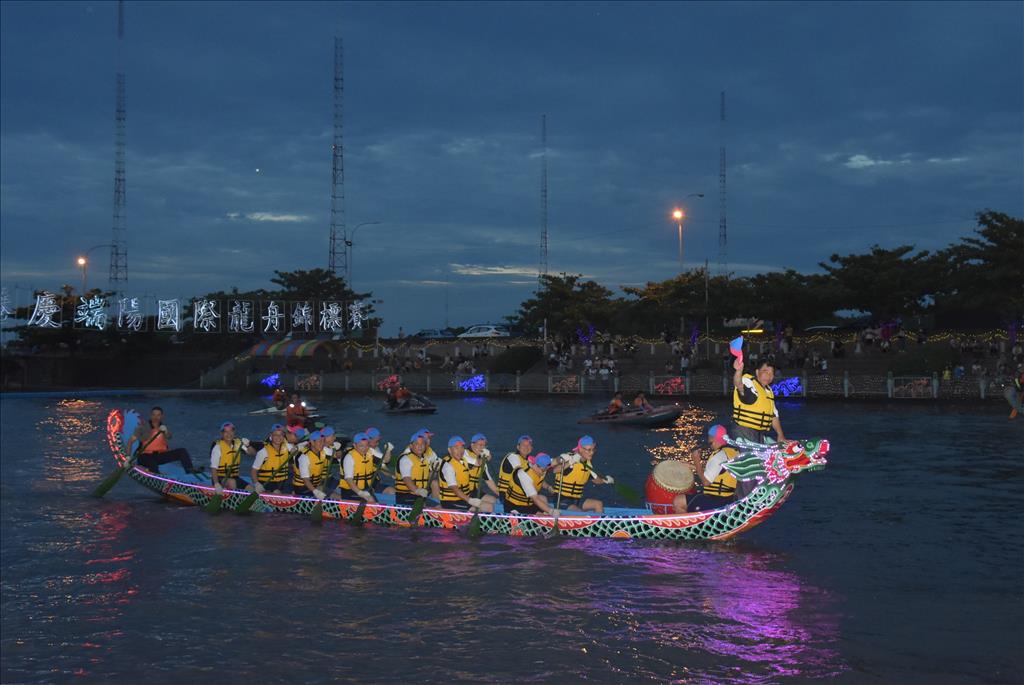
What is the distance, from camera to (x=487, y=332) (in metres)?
87.0

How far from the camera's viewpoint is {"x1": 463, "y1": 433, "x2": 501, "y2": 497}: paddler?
57.8ft

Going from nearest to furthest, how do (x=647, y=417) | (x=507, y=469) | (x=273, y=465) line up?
(x=507, y=469) → (x=273, y=465) → (x=647, y=417)

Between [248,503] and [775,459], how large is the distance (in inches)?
435

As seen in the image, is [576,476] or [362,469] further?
[362,469]

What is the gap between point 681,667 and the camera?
11.5 metres

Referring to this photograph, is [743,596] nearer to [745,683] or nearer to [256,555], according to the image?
[745,683]

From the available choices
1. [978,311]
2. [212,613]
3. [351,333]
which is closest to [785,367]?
[978,311]

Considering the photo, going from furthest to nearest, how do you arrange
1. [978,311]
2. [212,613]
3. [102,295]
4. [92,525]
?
[102,295]
[978,311]
[92,525]
[212,613]

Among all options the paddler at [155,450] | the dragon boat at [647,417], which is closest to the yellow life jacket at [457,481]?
the paddler at [155,450]

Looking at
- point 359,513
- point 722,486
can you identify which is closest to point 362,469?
point 359,513

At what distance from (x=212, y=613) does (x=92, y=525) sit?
8.35m

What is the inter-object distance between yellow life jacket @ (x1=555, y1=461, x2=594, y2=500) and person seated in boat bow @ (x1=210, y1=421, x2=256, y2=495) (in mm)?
7327

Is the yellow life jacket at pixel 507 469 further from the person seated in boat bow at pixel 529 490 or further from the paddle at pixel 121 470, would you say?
the paddle at pixel 121 470

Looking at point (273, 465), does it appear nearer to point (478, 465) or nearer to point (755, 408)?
point (478, 465)
